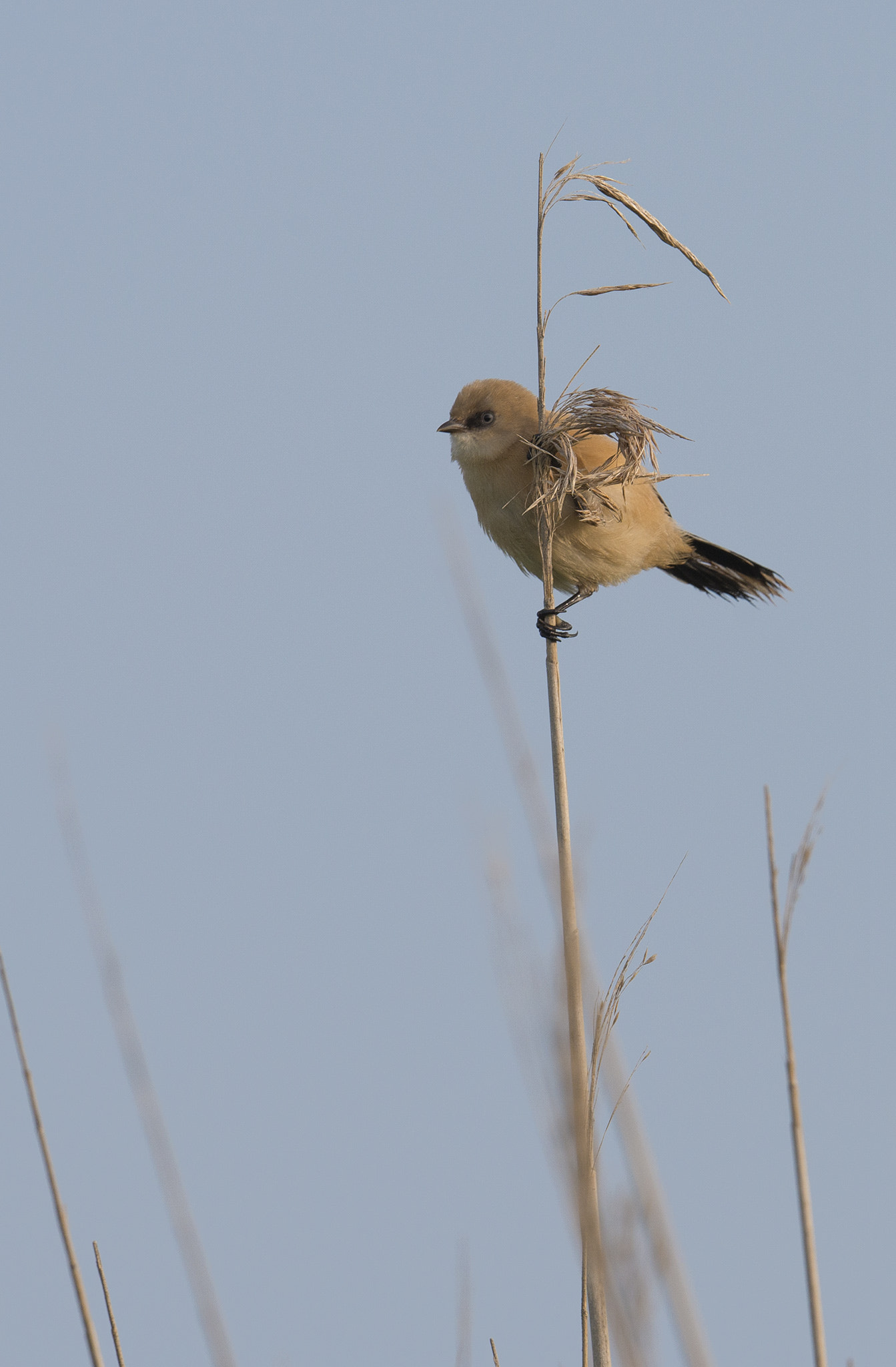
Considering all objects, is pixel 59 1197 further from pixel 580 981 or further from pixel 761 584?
pixel 761 584

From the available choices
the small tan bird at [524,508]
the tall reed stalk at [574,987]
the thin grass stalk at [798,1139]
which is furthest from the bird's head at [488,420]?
the thin grass stalk at [798,1139]

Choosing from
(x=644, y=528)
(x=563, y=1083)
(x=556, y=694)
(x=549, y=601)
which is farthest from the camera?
(x=644, y=528)

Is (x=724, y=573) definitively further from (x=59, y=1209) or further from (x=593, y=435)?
(x=59, y=1209)

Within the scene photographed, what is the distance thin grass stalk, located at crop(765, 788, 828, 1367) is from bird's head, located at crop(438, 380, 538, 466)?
9.06ft

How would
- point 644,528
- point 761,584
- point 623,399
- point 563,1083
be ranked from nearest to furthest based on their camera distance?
point 563,1083 < point 623,399 < point 644,528 < point 761,584

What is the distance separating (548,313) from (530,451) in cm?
150

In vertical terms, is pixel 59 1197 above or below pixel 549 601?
below

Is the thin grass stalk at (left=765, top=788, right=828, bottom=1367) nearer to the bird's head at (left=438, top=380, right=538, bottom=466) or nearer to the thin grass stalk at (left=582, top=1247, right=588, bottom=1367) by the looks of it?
the thin grass stalk at (left=582, top=1247, right=588, bottom=1367)

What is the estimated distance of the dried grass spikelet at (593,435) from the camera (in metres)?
2.93

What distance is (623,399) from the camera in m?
3.09

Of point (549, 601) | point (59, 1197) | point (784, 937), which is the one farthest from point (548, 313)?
point (59, 1197)

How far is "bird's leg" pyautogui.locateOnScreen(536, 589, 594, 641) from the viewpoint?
3894 mm

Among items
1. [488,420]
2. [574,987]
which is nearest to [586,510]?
[488,420]

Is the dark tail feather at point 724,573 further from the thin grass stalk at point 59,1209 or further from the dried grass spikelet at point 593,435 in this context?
the thin grass stalk at point 59,1209
